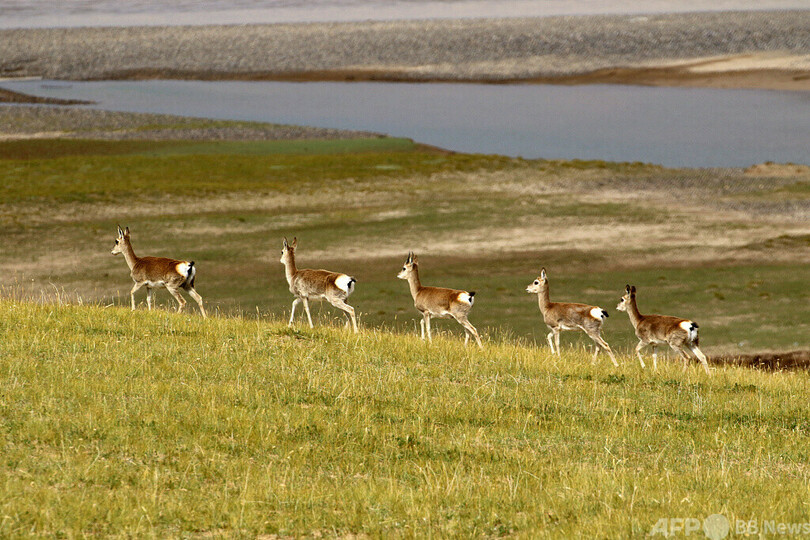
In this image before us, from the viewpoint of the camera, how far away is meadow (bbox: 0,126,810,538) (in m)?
Result: 10.0

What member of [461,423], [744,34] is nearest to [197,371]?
[461,423]

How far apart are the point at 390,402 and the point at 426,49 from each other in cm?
11737

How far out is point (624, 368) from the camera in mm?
18844

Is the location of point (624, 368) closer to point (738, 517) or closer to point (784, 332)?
point (738, 517)

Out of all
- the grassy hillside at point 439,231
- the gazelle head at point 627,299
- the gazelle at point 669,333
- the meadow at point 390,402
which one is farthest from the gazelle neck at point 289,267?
the gazelle at point 669,333

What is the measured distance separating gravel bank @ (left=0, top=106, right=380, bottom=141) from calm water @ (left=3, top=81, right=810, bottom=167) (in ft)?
20.6

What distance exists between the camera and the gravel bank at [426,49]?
115m

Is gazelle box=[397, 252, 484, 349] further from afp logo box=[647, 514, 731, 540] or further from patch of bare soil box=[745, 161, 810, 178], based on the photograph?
patch of bare soil box=[745, 161, 810, 178]

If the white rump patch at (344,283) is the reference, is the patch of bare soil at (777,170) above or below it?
above

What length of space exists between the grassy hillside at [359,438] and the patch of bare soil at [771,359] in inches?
278

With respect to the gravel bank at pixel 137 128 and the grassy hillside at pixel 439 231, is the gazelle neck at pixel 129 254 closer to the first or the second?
the grassy hillside at pixel 439 231

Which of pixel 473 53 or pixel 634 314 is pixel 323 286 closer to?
pixel 634 314

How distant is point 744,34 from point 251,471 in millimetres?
118093

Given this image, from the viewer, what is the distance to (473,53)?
124 metres
